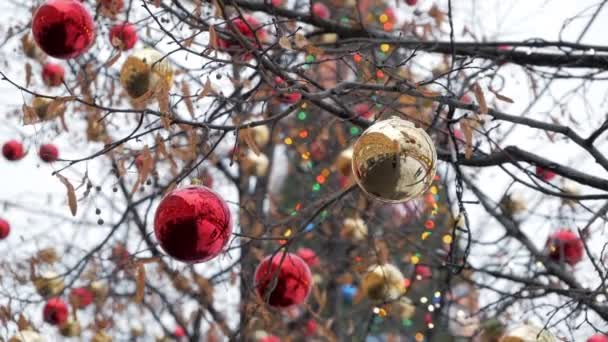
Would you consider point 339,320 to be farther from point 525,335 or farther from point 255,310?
point 525,335

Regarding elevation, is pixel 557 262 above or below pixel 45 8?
above

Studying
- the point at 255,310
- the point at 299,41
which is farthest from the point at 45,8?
the point at 255,310

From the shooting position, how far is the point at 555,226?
16.8 ft

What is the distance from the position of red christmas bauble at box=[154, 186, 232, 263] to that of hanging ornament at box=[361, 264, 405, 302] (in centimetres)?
163

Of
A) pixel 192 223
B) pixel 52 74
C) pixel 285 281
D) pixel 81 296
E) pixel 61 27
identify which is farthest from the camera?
pixel 81 296

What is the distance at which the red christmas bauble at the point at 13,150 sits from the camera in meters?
5.09

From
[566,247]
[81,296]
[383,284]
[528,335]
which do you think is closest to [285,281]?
[383,284]

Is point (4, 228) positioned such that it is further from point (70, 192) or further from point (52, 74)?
point (70, 192)

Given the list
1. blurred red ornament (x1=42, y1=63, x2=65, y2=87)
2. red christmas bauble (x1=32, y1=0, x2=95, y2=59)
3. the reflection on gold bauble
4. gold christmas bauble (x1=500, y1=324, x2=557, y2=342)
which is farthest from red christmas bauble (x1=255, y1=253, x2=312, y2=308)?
blurred red ornament (x1=42, y1=63, x2=65, y2=87)

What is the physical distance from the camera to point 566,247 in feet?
14.5

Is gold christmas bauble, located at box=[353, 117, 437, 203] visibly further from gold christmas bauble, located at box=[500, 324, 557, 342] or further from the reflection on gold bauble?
the reflection on gold bauble

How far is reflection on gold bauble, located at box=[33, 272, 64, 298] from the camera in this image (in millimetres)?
4723

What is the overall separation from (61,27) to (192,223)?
114 centimetres

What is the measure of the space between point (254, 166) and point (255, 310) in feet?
6.85
